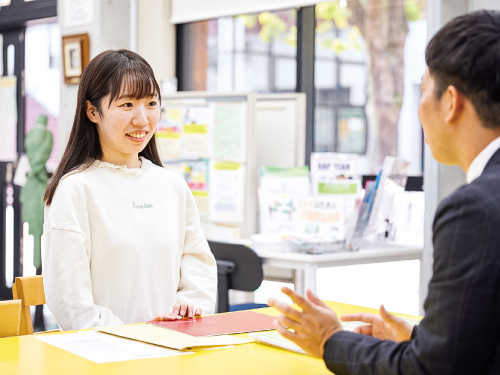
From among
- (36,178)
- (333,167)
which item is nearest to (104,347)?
(333,167)

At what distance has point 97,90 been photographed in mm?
1792

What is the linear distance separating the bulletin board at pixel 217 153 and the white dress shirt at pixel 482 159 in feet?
8.35

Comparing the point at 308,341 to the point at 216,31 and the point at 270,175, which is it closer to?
the point at 270,175

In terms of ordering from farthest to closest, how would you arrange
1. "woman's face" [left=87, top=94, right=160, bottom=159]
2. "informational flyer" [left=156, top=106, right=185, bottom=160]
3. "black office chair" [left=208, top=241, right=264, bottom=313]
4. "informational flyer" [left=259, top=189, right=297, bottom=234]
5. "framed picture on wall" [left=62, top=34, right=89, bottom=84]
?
1. "framed picture on wall" [left=62, top=34, right=89, bottom=84]
2. "informational flyer" [left=156, top=106, right=185, bottom=160]
3. "informational flyer" [left=259, top=189, right=297, bottom=234]
4. "black office chair" [left=208, top=241, right=264, bottom=313]
5. "woman's face" [left=87, top=94, right=160, bottom=159]

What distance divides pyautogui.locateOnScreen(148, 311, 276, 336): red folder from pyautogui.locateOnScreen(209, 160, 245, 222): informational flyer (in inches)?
76.2

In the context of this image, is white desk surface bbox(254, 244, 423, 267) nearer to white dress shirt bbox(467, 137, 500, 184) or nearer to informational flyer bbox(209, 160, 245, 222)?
informational flyer bbox(209, 160, 245, 222)

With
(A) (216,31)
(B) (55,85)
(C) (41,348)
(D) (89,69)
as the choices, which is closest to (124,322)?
(C) (41,348)

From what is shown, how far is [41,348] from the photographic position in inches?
49.8

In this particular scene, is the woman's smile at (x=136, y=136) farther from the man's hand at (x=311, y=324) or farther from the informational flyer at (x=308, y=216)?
the informational flyer at (x=308, y=216)

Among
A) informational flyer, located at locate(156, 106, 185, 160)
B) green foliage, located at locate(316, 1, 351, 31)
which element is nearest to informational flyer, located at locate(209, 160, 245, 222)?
informational flyer, located at locate(156, 106, 185, 160)

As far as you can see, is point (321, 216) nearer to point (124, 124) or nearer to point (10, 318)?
point (124, 124)

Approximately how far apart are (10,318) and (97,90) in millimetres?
658

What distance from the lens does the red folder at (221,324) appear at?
1.42 meters

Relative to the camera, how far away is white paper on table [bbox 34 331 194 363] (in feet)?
3.94
